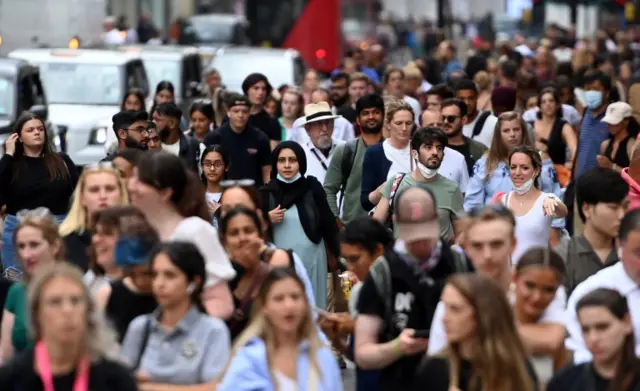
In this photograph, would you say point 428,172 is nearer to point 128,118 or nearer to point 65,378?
point 128,118

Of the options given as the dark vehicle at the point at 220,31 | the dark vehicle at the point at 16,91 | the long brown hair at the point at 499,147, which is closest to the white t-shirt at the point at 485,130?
the long brown hair at the point at 499,147

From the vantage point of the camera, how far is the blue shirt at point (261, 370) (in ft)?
21.9

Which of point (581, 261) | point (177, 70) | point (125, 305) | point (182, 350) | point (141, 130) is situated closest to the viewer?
point (182, 350)

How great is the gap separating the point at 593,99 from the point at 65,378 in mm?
11060

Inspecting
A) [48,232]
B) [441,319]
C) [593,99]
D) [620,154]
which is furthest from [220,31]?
[441,319]

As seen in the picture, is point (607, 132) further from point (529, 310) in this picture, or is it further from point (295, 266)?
point (529, 310)

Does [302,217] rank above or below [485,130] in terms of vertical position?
below

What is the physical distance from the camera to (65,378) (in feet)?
20.1

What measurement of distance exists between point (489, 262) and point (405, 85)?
13357 millimetres

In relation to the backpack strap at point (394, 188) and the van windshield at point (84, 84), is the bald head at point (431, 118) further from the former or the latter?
the van windshield at point (84, 84)

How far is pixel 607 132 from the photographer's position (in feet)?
51.4

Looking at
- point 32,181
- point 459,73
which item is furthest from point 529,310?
point 459,73

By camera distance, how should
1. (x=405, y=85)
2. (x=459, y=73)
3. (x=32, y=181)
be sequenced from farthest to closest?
(x=459, y=73), (x=405, y=85), (x=32, y=181)

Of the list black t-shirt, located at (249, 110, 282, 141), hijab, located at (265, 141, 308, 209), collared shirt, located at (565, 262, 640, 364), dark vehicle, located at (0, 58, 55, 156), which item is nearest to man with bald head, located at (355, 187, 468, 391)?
collared shirt, located at (565, 262, 640, 364)
